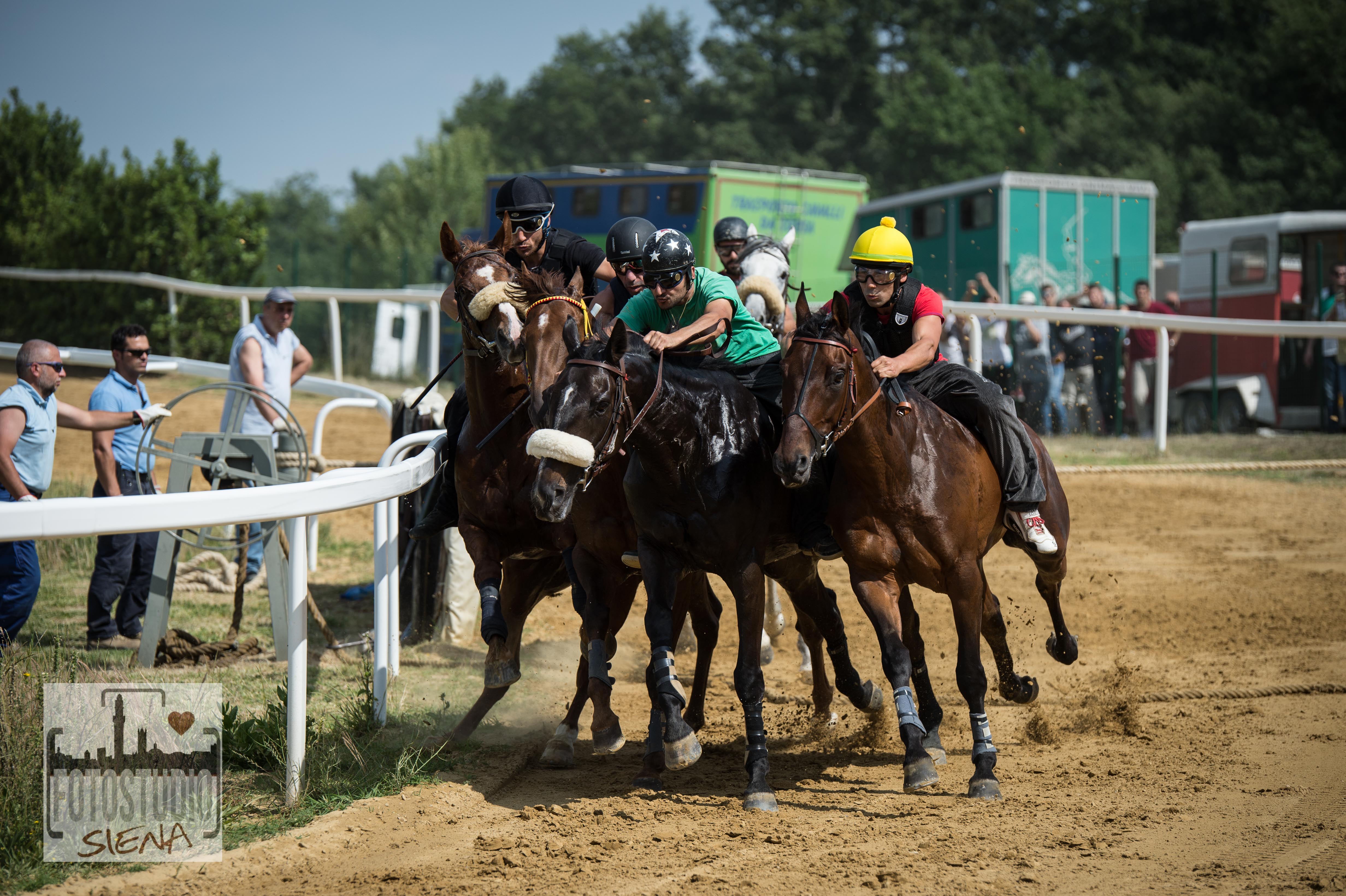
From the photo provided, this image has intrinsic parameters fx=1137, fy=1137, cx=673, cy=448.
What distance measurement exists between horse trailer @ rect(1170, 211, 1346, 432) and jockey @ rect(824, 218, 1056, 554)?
11416mm

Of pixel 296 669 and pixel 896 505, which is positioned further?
pixel 896 505

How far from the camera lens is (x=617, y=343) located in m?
4.71

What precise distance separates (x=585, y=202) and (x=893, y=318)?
55.1 ft

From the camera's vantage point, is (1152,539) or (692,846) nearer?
(692,846)

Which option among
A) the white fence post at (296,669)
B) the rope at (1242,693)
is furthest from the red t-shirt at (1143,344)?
the white fence post at (296,669)

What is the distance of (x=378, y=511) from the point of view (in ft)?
18.8

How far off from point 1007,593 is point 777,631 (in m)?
2.46

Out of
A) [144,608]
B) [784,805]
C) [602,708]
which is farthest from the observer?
[144,608]

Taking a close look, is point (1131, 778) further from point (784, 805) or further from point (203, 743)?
point (203, 743)

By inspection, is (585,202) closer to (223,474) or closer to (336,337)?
(336,337)

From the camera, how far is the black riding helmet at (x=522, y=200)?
6.12 m

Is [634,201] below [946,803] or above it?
above

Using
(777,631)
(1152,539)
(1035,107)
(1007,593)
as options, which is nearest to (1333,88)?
(1035,107)

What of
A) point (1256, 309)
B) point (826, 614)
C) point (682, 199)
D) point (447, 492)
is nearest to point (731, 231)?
point (447, 492)
